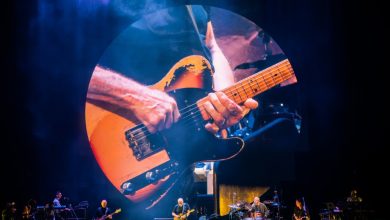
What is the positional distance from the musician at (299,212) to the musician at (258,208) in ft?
1.53

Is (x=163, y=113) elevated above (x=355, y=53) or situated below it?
below

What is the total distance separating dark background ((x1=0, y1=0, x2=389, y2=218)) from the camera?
7.48 meters

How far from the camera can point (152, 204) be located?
735cm

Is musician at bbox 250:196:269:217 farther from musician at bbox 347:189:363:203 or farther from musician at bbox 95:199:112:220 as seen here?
musician at bbox 95:199:112:220

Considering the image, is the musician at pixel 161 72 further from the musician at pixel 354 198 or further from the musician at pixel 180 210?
the musician at pixel 354 198

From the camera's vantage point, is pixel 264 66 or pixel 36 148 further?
pixel 36 148

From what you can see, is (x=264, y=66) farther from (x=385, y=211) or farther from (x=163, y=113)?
(x=385, y=211)

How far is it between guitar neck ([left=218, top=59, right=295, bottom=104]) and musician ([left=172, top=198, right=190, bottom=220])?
2023 millimetres

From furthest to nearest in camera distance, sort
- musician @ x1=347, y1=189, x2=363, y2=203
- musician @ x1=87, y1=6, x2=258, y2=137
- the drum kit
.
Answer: musician @ x1=87, y1=6, x2=258, y2=137 < the drum kit < musician @ x1=347, y1=189, x2=363, y2=203

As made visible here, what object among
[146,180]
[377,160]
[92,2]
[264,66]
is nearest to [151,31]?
[92,2]

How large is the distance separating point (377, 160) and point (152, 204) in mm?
4078

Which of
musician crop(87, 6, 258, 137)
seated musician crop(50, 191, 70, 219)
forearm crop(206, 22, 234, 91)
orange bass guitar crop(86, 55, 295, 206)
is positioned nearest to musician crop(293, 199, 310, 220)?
orange bass guitar crop(86, 55, 295, 206)

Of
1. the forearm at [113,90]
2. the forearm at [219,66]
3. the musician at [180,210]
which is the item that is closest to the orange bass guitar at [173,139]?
the forearm at [219,66]

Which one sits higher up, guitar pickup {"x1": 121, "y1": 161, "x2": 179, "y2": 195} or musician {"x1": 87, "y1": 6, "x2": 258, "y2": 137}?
musician {"x1": 87, "y1": 6, "x2": 258, "y2": 137}
